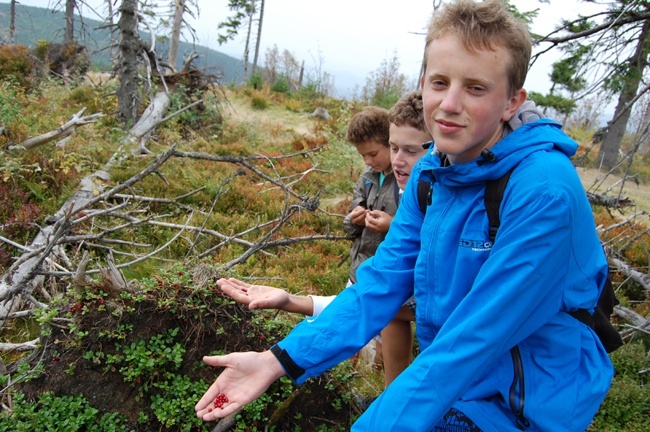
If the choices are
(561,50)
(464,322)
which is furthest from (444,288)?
(561,50)

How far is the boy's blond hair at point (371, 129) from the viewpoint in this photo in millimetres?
3193

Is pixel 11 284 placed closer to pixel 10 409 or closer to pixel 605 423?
pixel 10 409

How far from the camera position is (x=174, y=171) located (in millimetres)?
6812

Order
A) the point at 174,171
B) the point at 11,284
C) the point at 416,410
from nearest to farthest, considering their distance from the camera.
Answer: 1. the point at 416,410
2. the point at 11,284
3. the point at 174,171

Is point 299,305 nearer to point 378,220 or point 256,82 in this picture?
point 378,220

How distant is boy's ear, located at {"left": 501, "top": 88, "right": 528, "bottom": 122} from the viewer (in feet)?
5.06

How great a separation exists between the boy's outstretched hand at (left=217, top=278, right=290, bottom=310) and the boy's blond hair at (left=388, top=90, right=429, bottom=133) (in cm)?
137

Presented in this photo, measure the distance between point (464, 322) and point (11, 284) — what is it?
10.5ft

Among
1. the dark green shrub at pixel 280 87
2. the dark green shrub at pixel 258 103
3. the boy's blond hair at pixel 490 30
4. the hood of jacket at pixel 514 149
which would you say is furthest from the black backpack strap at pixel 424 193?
the dark green shrub at pixel 280 87

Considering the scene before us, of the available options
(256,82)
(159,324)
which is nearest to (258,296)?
(159,324)

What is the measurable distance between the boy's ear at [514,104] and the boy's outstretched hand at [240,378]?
130 cm

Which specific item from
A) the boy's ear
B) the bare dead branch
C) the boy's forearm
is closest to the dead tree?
the bare dead branch

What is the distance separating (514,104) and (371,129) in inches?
66.5

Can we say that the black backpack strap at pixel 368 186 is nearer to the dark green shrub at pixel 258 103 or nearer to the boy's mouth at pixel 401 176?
the boy's mouth at pixel 401 176
